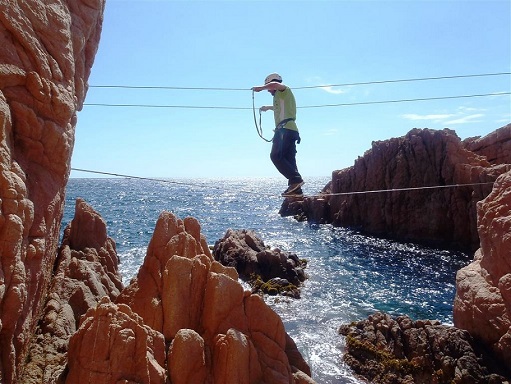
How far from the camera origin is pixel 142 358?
7.80 meters

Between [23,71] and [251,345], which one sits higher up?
[23,71]

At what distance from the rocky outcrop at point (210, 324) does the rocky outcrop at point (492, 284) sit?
7.60m

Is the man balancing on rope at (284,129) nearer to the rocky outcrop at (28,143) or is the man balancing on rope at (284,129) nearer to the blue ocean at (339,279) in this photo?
the blue ocean at (339,279)

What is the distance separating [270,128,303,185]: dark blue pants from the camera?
36.6ft

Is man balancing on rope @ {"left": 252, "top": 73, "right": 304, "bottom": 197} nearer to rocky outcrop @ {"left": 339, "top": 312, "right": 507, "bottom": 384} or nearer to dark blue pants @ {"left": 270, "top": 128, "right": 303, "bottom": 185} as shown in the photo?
dark blue pants @ {"left": 270, "top": 128, "right": 303, "bottom": 185}

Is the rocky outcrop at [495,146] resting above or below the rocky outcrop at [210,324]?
above

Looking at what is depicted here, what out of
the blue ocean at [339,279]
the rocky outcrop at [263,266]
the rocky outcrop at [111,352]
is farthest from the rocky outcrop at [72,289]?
the rocky outcrop at [263,266]

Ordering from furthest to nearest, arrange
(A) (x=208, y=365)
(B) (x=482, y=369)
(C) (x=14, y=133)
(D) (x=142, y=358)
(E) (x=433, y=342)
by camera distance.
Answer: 1. (E) (x=433, y=342)
2. (B) (x=482, y=369)
3. (A) (x=208, y=365)
4. (D) (x=142, y=358)
5. (C) (x=14, y=133)

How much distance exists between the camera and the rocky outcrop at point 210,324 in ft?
29.0

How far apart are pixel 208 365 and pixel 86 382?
2.71 m

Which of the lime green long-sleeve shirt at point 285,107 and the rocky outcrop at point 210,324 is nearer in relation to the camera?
the rocky outcrop at point 210,324

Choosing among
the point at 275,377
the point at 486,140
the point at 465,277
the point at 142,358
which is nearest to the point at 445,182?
the point at 486,140

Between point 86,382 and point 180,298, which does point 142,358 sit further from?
point 180,298

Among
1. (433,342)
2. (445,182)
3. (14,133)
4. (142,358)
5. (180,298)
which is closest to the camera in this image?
(14,133)
